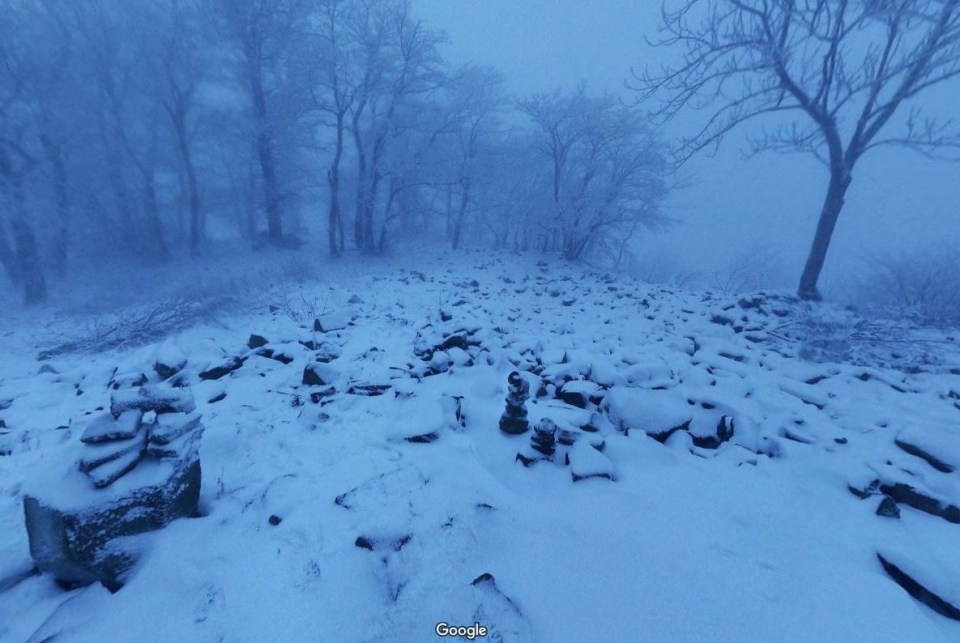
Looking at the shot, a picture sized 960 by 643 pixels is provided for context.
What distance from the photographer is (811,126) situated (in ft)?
25.6

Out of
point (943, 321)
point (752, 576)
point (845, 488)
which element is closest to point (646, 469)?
point (752, 576)

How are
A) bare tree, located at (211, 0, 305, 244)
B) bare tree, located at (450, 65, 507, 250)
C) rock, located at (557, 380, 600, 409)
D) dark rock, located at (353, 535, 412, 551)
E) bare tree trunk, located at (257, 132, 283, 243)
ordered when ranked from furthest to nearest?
bare tree, located at (450, 65, 507, 250) < bare tree trunk, located at (257, 132, 283, 243) < bare tree, located at (211, 0, 305, 244) < rock, located at (557, 380, 600, 409) < dark rock, located at (353, 535, 412, 551)

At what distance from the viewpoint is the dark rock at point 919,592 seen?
5.69 ft

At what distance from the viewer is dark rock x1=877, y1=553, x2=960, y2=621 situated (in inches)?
68.3

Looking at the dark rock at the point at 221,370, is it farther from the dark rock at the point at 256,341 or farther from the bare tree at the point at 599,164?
the bare tree at the point at 599,164

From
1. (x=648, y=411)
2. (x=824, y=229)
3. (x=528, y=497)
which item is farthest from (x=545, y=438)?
(x=824, y=229)

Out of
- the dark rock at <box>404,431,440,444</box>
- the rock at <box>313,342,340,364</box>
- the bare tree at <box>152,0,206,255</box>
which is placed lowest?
the rock at <box>313,342,340,364</box>

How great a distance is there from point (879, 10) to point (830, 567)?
28.3ft

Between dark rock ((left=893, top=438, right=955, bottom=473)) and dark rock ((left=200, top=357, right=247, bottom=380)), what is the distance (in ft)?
22.0

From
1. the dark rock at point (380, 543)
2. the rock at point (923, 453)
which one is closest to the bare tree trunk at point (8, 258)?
the dark rock at point (380, 543)

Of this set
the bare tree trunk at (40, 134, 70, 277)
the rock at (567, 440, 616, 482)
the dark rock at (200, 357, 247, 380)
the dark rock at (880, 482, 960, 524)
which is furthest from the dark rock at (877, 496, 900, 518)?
the bare tree trunk at (40, 134, 70, 277)

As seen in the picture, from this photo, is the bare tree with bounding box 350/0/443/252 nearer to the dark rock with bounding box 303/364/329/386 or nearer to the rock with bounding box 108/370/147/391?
the rock with bounding box 108/370/147/391

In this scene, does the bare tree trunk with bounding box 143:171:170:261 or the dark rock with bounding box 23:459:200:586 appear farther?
the bare tree trunk with bounding box 143:171:170:261

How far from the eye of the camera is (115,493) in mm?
1993
